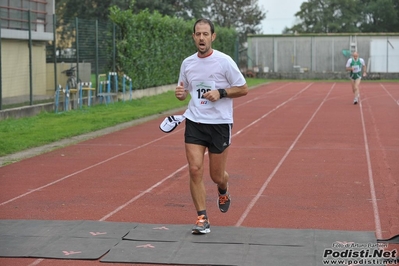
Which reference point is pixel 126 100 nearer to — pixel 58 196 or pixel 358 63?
pixel 358 63

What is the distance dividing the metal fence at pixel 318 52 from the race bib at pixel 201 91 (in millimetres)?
45101

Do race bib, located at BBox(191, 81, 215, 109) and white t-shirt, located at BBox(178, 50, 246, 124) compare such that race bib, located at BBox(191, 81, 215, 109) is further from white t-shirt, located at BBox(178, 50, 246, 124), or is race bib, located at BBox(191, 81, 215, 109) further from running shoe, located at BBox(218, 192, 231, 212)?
running shoe, located at BBox(218, 192, 231, 212)

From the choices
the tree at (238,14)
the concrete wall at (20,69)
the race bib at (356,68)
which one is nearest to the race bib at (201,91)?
the concrete wall at (20,69)

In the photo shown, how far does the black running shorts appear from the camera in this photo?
7969 mm

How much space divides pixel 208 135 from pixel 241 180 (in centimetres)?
340

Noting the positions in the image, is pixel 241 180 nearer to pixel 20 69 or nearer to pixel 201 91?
pixel 201 91

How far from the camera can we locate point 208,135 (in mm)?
7992

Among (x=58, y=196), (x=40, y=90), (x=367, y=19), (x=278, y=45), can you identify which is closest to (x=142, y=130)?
(x=40, y=90)

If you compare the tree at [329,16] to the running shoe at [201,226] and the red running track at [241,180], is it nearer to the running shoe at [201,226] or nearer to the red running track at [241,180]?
the red running track at [241,180]

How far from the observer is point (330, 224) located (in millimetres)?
8211

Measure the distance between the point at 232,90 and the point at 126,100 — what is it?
21.1m

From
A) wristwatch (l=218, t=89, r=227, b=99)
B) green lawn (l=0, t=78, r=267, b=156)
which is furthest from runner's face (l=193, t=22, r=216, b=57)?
green lawn (l=0, t=78, r=267, b=156)

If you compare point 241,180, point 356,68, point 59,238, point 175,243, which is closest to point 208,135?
point 175,243

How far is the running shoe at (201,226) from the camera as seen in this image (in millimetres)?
7633
